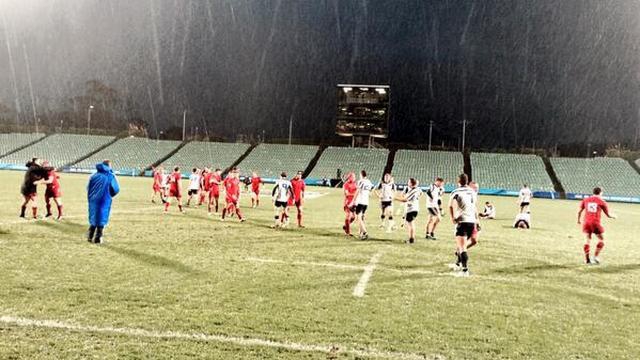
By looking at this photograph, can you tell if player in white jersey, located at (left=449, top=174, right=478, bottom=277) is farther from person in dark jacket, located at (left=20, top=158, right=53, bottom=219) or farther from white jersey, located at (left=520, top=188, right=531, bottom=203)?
person in dark jacket, located at (left=20, top=158, right=53, bottom=219)

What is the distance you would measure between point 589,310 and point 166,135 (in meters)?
109

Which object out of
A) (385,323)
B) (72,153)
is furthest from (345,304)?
(72,153)

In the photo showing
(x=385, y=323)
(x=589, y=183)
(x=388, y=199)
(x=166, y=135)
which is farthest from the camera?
(x=166, y=135)

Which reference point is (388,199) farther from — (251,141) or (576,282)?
(251,141)

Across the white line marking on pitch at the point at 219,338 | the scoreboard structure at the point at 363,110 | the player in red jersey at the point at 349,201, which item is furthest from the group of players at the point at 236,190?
the scoreboard structure at the point at 363,110

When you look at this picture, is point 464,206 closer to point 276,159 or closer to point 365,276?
point 365,276

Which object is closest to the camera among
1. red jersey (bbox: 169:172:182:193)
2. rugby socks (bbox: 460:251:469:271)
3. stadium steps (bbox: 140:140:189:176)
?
rugby socks (bbox: 460:251:469:271)

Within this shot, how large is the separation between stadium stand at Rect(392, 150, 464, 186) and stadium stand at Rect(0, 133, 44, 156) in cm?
5592

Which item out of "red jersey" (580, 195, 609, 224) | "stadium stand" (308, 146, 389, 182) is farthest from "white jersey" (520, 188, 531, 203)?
"stadium stand" (308, 146, 389, 182)

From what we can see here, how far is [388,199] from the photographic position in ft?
61.9

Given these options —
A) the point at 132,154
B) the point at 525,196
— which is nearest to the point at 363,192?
the point at 525,196

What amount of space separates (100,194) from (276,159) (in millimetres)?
60951

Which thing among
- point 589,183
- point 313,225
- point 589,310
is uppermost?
point 589,310

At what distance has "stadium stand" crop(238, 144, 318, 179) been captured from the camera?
68.2 metres
